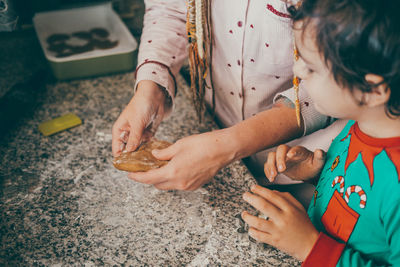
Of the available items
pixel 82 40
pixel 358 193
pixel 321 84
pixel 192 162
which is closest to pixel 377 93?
pixel 321 84

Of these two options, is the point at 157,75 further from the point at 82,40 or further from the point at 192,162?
the point at 82,40

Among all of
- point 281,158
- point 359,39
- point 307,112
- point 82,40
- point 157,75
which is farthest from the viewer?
point 82,40

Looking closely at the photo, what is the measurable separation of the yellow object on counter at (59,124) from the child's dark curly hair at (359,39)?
2.67ft

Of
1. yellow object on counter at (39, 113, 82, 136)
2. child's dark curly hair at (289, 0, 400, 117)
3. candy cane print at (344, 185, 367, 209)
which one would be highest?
child's dark curly hair at (289, 0, 400, 117)

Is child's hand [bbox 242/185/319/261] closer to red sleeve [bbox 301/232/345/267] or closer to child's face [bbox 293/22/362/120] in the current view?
red sleeve [bbox 301/232/345/267]

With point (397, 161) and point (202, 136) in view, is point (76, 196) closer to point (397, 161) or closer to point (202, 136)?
point (202, 136)

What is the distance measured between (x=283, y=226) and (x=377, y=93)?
320 millimetres

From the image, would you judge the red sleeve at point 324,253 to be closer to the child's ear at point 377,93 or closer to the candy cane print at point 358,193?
the candy cane print at point 358,193

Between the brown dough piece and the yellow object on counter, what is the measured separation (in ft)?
1.00

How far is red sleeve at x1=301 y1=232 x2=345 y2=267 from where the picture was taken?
0.64m

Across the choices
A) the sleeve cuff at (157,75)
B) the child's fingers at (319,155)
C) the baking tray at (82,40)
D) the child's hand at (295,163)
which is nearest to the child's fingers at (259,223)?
the child's hand at (295,163)

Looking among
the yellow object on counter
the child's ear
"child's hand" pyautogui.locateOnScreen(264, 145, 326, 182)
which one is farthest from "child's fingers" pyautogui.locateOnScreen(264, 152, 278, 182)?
the yellow object on counter

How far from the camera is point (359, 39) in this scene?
513 mm

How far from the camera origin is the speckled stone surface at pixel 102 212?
721mm
